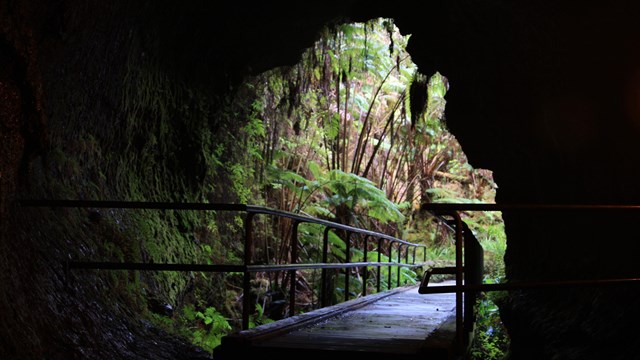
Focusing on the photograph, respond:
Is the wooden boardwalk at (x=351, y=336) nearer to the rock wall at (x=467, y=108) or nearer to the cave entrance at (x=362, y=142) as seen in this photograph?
the rock wall at (x=467, y=108)

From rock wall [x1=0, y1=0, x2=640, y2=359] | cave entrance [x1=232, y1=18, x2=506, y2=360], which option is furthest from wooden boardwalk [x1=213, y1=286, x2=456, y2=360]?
cave entrance [x1=232, y1=18, x2=506, y2=360]

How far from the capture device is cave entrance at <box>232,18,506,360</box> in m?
11.0

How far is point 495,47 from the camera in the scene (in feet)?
24.9

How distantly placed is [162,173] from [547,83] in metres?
4.50

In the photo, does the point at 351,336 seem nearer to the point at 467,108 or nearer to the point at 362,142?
the point at 467,108

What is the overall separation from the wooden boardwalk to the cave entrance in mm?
4043

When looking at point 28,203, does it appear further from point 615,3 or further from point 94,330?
point 615,3

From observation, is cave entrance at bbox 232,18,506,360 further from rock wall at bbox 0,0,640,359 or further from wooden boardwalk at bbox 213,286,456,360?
wooden boardwalk at bbox 213,286,456,360

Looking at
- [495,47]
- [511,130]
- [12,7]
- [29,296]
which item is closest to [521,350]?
[511,130]

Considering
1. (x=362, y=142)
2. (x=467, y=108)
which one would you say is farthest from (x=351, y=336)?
(x=362, y=142)

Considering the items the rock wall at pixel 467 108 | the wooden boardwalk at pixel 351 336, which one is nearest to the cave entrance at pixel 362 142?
the rock wall at pixel 467 108

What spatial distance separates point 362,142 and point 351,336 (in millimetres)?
12664

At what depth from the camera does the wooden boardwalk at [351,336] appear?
4062 mm

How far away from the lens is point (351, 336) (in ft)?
16.1
